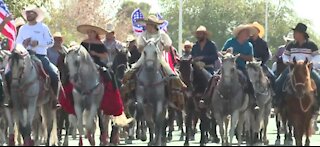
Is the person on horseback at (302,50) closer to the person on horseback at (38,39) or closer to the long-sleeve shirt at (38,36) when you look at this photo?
the person on horseback at (38,39)

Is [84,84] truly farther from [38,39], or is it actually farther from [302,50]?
[302,50]

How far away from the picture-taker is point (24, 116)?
20766 mm

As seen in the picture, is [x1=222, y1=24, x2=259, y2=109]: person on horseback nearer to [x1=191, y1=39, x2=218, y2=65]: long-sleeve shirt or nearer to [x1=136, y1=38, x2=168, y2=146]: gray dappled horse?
[x1=191, y1=39, x2=218, y2=65]: long-sleeve shirt

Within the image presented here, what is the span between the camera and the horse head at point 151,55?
2091cm

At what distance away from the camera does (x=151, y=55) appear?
20922 mm

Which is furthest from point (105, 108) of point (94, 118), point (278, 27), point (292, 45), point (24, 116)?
point (278, 27)

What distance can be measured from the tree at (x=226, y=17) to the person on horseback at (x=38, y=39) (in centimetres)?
6527

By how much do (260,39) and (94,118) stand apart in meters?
5.78

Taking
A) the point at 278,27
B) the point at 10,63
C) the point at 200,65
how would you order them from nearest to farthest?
1. the point at 10,63
2. the point at 200,65
3. the point at 278,27

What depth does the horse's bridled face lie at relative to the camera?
68.5ft

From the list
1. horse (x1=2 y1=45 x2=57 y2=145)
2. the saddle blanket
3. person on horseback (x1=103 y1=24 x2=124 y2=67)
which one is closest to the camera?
horse (x1=2 y1=45 x2=57 y2=145)

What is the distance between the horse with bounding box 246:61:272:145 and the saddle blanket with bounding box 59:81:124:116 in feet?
10.7

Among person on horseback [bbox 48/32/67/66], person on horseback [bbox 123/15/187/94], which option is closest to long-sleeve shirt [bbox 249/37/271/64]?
person on horseback [bbox 123/15/187/94]

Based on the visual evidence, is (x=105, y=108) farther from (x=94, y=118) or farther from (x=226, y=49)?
(x=226, y=49)
